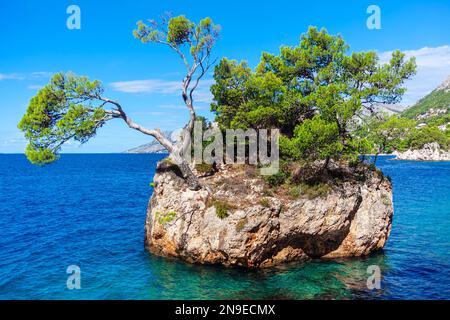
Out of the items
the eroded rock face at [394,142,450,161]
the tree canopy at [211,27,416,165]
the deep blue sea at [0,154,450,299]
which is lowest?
the deep blue sea at [0,154,450,299]

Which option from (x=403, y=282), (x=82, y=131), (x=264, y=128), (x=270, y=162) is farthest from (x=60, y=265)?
(x=403, y=282)

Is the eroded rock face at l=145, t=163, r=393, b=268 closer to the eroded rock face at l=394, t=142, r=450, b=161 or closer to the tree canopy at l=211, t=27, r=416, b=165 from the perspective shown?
the tree canopy at l=211, t=27, r=416, b=165

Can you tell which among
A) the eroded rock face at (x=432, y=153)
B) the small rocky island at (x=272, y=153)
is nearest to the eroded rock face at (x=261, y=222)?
the small rocky island at (x=272, y=153)

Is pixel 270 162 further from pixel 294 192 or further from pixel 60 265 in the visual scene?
pixel 60 265

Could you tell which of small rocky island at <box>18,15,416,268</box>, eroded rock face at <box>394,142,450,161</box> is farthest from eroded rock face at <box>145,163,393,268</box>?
eroded rock face at <box>394,142,450,161</box>

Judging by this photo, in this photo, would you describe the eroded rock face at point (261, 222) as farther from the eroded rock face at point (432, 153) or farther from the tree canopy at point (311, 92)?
the eroded rock face at point (432, 153)

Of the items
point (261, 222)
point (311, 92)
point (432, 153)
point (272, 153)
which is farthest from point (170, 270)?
point (432, 153)

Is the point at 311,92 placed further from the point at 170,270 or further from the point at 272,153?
the point at 170,270

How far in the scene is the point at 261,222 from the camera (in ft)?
74.4

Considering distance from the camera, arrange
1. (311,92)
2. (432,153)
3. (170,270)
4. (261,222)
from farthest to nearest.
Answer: (432,153) < (311,92) < (170,270) < (261,222)

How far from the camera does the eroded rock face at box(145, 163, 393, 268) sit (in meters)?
22.9

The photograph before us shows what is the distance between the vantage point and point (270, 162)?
28.2m

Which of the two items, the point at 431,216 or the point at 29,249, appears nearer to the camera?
the point at 29,249
